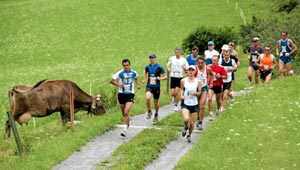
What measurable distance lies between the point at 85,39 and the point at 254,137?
1340 inches

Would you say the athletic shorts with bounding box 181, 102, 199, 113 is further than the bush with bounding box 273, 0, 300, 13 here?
No

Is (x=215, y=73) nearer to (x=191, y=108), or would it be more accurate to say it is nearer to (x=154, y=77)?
(x=154, y=77)

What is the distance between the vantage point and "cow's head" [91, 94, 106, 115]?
2158 centimetres

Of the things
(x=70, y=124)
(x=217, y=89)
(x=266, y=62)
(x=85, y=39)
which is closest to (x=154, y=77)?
(x=217, y=89)

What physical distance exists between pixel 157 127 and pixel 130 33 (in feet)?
109

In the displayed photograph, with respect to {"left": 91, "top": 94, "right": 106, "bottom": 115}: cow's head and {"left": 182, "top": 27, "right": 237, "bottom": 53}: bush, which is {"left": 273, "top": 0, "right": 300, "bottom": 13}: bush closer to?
{"left": 182, "top": 27, "right": 237, "bottom": 53}: bush

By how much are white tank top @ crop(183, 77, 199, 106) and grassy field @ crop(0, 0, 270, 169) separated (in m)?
2.92

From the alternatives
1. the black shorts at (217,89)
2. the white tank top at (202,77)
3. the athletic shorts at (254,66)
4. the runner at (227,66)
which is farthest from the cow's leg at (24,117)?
the athletic shorts at (254,66)

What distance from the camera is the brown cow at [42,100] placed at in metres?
19.5

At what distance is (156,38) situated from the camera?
50.2 metres

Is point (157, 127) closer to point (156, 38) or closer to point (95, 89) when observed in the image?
point (95, 89)

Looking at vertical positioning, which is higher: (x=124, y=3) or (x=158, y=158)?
(x=124, y=3)

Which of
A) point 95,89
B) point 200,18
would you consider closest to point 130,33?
point 200,18

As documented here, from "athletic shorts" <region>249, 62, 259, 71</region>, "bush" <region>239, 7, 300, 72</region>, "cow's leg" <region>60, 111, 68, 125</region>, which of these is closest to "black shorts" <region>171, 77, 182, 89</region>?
"cow's leg" <region>60, 111, 68, 125</region>
